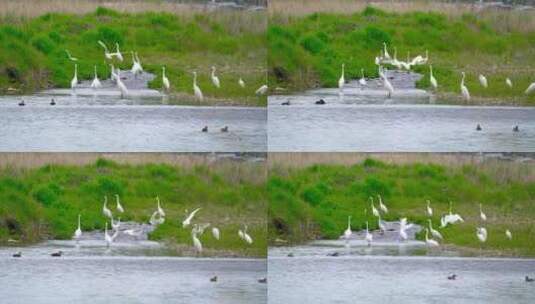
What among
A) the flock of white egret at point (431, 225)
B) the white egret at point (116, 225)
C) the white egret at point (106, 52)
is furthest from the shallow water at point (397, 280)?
the white egret at point (106, 52)

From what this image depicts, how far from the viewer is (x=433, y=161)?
6223 mm

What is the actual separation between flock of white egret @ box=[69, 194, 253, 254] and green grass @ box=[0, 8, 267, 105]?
65 centimetres

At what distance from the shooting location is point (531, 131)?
6.28 m

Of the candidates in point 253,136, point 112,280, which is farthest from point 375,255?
point 112,280

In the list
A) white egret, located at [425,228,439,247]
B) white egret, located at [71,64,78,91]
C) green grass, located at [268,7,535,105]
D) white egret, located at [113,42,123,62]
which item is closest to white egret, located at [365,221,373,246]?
white egret, located at [425,228,439,247]

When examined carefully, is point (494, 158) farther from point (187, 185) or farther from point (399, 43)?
point (187, 185)

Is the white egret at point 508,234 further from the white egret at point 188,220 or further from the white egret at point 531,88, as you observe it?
the white egret at point 188,220

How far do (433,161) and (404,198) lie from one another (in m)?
0.25

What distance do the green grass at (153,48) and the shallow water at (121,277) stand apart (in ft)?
2.87

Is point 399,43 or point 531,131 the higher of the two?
point 399,43

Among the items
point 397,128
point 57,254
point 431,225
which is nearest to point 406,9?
point 397,128

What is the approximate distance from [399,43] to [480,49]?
44 centimetres

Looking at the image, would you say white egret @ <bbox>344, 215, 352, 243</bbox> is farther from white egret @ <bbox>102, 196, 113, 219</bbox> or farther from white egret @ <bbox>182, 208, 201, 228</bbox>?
white egret @ <bbox>102, 196, 113, 219</bbox>

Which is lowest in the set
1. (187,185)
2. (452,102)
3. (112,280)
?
(112,280)
